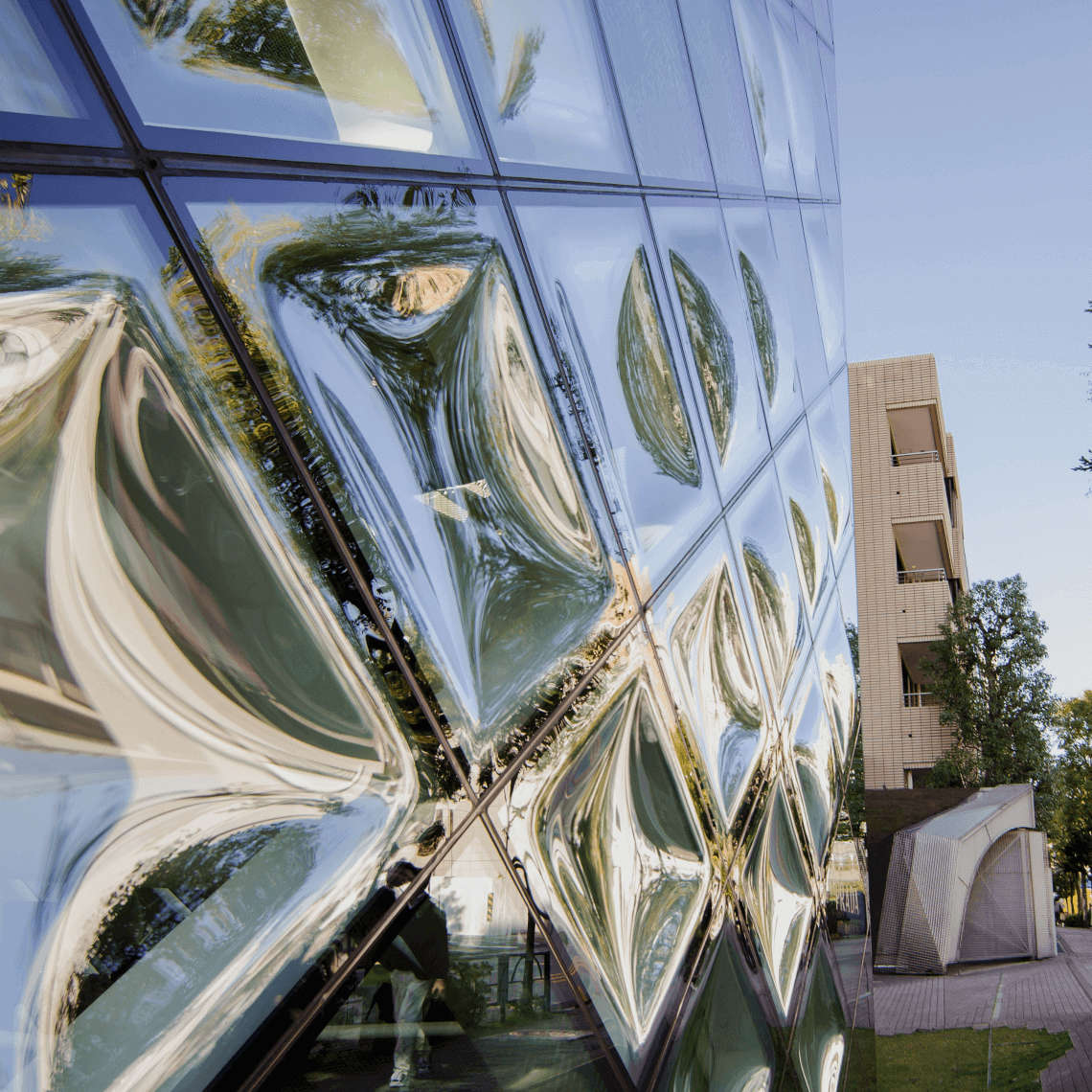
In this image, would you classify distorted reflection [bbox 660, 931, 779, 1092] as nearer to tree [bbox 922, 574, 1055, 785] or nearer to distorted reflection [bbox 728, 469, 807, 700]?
distorted reflection [bbox 728, 469, 807, 700]

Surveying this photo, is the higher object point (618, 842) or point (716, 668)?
point (716, 668)

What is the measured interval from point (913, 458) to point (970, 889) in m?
16.9

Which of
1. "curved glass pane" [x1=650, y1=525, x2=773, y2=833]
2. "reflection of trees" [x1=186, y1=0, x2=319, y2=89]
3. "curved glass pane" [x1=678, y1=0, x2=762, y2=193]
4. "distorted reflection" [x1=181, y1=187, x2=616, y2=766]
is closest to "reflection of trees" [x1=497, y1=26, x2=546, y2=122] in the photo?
"distorted reflection" [x1=181, y1=187, x2=616, y2=766]

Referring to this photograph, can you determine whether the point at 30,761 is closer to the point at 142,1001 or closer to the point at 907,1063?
the point at 142,1001

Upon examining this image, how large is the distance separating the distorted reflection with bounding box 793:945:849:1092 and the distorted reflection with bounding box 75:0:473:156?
3964mm

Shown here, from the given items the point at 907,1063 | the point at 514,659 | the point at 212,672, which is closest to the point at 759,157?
the point at 514,659

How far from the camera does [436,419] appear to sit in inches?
83.0

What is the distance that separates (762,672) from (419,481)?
267 centimetres

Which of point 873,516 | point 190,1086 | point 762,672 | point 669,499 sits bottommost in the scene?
point 190,1086

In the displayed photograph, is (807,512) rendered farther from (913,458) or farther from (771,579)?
(913,458)

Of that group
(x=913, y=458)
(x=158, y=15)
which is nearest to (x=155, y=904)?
(x=158, y=15)

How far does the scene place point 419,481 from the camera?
201 centimetres

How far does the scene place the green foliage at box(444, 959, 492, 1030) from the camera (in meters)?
1.83

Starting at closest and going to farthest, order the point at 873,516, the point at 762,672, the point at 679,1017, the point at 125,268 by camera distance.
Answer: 1. the point at 125,268
2. the point at 679,1017
3. the point at 762,672
4. the point at 873,516
